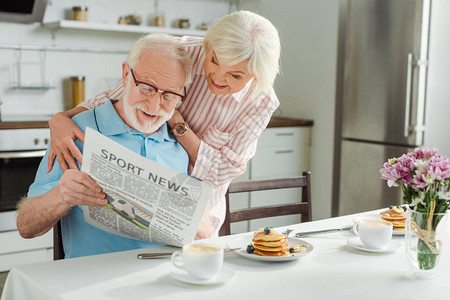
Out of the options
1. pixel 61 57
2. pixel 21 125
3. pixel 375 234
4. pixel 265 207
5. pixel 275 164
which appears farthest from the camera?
pixel 275 164

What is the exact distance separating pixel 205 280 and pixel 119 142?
2.09 ft

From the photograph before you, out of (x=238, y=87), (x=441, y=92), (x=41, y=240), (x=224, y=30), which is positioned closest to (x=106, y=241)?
(x=238, y=87)

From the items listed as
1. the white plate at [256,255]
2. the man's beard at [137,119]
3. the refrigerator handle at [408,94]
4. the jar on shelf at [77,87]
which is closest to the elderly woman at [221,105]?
the man's beard at [137,119]

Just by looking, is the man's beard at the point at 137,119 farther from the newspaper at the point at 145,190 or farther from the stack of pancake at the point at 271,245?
the stack of pancake at the point at 271,245

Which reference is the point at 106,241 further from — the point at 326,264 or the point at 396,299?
the point at 396,299

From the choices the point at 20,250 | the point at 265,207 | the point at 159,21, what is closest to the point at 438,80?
the point at 265,207

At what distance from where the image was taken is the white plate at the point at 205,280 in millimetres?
1196

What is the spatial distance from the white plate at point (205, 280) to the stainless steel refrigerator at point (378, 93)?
2360mm

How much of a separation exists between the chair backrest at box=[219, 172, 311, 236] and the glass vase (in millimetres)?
749

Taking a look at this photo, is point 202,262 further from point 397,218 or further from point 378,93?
point 378,93

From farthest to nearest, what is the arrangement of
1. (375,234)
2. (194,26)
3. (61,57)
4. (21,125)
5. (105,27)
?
(194,26) → (61,57) → (105,27) → (21,125) → (375,234)

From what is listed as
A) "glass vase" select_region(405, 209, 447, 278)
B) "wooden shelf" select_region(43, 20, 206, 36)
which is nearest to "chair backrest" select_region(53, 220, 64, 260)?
"glass vase" select_region(405, 209, 447, 278)

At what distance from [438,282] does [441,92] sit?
2.25m

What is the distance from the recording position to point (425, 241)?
4.29 feet
